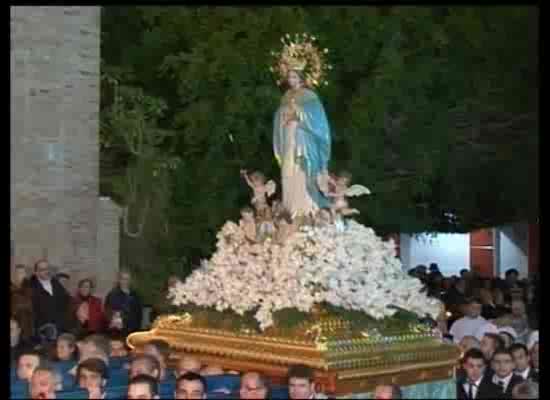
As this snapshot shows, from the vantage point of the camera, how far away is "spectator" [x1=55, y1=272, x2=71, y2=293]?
8.12 metres

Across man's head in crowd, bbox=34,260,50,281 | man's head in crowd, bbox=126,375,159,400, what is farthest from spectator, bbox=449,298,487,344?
man's head in crowd, bbox=34,260,50,281

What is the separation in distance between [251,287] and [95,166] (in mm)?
3006

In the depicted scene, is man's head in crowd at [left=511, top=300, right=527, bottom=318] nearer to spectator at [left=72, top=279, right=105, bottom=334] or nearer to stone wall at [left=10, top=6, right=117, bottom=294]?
spectator at [left=72, top=279, right=105, bottom=334]

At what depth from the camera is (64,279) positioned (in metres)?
8.27

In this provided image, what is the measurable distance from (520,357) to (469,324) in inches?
48.4

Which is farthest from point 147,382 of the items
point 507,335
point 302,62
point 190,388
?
point 507,335

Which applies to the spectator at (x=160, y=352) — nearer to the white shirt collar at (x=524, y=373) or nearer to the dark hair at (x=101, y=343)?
the dark hair at (x=101, y=343)

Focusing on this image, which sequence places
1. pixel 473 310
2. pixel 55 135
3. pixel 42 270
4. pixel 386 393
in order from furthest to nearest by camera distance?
1. pixel 55 135
2. pixel 42 270
3. pixel 473 310
4. pixel 386 393

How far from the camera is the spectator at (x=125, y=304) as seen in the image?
8.02 meters

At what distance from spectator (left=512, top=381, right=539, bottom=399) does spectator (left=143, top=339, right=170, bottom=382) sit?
185cm

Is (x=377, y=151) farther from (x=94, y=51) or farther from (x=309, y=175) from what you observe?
(x=309, y=175)

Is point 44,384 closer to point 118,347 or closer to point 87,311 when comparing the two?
point 118,347

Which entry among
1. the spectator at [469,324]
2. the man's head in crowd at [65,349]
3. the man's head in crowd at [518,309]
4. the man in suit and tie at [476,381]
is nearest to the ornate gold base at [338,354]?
the man in suit and tie at [476,381]
